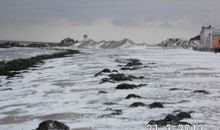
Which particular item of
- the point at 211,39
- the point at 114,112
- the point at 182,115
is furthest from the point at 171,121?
the point at 211,39

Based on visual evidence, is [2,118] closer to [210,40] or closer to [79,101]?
[79,101]

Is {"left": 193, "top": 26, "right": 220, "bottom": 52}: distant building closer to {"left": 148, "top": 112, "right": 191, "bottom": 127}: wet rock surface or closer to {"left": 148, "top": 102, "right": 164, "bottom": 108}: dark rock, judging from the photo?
{"left": 148, "top": 102, "right": 164, "bottom": 108}: dark rock

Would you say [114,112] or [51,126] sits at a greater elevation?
[51,126]

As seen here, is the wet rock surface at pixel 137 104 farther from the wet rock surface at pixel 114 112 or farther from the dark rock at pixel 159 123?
the dark rock at pixel 159 123

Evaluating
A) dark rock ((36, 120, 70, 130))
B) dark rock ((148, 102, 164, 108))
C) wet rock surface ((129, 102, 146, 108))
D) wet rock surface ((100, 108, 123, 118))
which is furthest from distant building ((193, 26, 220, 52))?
dark rock ((36, 120, 70, 130))

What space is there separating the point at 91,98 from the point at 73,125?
535cm

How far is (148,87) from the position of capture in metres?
20.7

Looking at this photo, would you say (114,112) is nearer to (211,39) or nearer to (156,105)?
(156,105)

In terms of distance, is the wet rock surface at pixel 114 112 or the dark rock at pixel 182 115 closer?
the dark rock at pixel 182 115

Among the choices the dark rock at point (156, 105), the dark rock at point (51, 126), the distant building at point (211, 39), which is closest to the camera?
the dark rock at point (51, 126)

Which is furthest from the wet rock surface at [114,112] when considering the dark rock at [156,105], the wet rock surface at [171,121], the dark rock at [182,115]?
the dark rock at [182,115]

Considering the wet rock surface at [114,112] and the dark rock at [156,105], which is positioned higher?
the dark rock at [156,105]

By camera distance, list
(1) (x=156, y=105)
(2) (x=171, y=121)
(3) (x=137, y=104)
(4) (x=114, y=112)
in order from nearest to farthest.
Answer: (2) (x=171, y=121), (4) (x=114, y=112), (1) (x=156, y=105), (3) (x=137, y=104)

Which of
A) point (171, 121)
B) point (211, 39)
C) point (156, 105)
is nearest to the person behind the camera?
point (171, 121)
